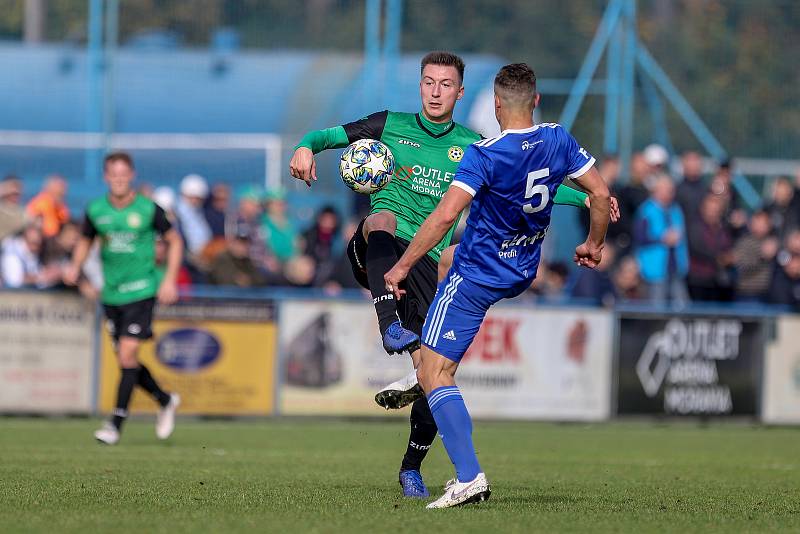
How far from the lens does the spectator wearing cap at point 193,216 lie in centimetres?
1842

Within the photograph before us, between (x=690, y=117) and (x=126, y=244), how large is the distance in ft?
37.0

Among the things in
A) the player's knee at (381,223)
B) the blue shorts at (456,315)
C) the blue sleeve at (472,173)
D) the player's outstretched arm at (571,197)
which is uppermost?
the blue sleeve at (472,173)

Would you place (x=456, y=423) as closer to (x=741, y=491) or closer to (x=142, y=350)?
(x=741, y=491)

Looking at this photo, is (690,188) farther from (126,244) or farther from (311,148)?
(311,148)

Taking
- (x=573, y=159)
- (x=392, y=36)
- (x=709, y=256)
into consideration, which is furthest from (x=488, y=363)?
(x=573, y=159)

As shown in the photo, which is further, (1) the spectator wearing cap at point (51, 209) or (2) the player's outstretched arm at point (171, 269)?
(1) the spectator wearing cap at point (51, 209)

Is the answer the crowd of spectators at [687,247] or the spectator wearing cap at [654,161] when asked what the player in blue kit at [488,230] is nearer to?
the crowd of spectators at [687,247]

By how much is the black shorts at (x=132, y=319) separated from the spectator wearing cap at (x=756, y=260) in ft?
28.7

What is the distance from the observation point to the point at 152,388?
12961 mm

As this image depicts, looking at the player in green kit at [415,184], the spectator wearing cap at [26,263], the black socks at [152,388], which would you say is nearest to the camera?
the player in green kit at [415,184]

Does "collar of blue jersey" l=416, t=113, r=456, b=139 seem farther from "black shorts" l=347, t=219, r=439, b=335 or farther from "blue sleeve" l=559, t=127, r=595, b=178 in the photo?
"blue sleeve" l=559, t=127, r=595, b=178

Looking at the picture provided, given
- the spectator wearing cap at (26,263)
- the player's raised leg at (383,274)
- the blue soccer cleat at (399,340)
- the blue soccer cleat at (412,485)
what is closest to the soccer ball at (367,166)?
the player's raised leg at (383,274)

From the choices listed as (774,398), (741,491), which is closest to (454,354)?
(741,491)

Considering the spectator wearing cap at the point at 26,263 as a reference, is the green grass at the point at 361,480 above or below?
below
